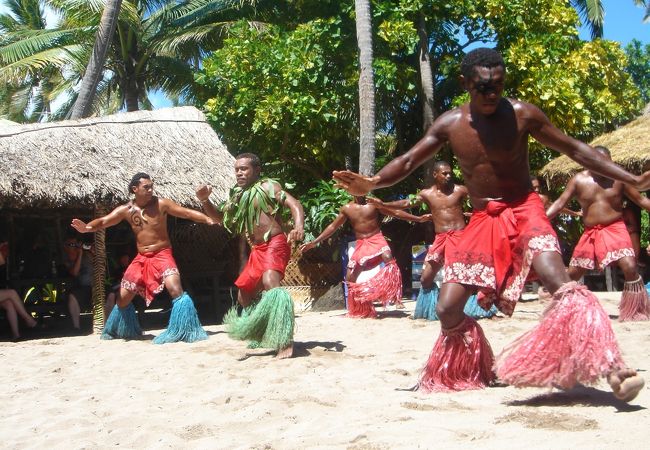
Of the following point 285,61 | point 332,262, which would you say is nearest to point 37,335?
point 332,262

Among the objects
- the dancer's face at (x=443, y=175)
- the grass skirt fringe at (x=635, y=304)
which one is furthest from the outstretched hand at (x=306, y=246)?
the grass skirt fringe at (x=635, y=304)

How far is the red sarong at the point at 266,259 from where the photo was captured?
5.84m

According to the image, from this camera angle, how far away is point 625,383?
3260mm

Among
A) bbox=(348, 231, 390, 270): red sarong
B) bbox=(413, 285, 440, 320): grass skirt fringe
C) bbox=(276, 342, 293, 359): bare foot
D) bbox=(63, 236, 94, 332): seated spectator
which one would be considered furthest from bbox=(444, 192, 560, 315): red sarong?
bbox=(63, 236, 94, 332): seated spectator

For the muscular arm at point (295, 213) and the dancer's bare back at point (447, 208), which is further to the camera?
the dancer's bare back at point (447, 208)

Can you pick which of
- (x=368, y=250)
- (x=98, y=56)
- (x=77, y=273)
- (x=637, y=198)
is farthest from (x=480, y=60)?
(x=98, y=56)

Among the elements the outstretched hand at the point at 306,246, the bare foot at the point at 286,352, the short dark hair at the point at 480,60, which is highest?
the short dark hair at the point at 480,60

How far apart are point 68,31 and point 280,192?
51.1 feet

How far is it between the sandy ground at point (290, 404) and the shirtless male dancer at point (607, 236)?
38cm

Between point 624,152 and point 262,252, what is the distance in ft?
24.0

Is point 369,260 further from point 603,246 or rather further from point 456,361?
point 456,361

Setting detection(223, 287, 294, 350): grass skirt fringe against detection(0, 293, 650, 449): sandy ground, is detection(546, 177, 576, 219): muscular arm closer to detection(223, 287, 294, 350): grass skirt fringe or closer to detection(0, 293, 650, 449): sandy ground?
detection(0, 293, 650, 449): sandy ground

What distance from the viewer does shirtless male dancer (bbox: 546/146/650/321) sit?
6.75 m

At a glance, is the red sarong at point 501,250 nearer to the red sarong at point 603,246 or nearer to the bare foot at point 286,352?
the bare foot at point 286,352
